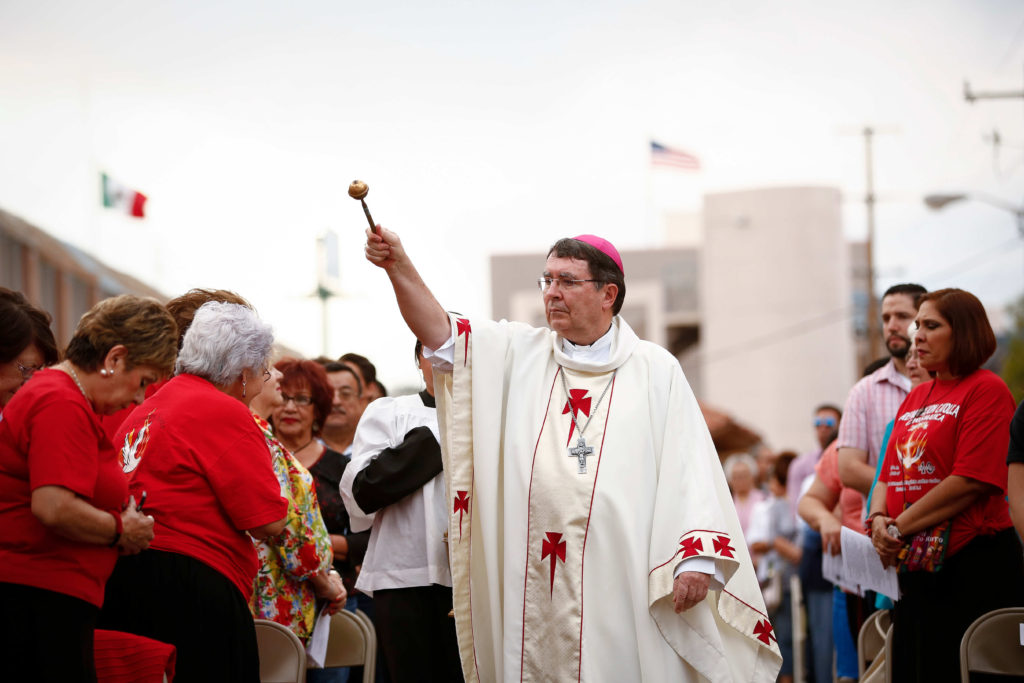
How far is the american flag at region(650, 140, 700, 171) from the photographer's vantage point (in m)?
37.7

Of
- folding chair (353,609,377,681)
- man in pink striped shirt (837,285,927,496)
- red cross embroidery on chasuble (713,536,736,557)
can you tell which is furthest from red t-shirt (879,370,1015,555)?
folding chair (353,609,377,681)

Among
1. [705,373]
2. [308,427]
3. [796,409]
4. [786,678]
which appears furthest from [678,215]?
[308,427]

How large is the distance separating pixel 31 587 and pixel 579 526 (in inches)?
73.4

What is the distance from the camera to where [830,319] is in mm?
38812

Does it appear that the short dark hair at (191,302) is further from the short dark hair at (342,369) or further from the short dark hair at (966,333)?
the short dark hair at (966,333)

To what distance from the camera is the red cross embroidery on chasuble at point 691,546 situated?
3949 mm

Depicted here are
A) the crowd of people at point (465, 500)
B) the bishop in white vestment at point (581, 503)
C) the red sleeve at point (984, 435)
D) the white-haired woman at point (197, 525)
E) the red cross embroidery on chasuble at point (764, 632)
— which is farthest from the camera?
the red sleeve at point (984, 435)

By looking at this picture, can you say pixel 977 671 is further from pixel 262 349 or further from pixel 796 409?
pixel 796 409

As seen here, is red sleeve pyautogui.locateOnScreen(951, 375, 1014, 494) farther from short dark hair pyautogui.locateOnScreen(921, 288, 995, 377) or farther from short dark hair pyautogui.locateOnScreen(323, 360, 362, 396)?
short dark hair pyautogui.locateOnScreen(323, 360, 362, 396)

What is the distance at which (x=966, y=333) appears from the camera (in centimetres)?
489

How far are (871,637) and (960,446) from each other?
1.40 m

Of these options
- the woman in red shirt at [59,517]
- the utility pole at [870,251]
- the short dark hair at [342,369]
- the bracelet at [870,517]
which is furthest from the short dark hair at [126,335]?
the utility pole at [870,251]

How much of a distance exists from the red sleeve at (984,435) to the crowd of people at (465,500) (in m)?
0.01

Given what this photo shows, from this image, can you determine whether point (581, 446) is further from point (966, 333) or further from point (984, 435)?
point (966, 333)
